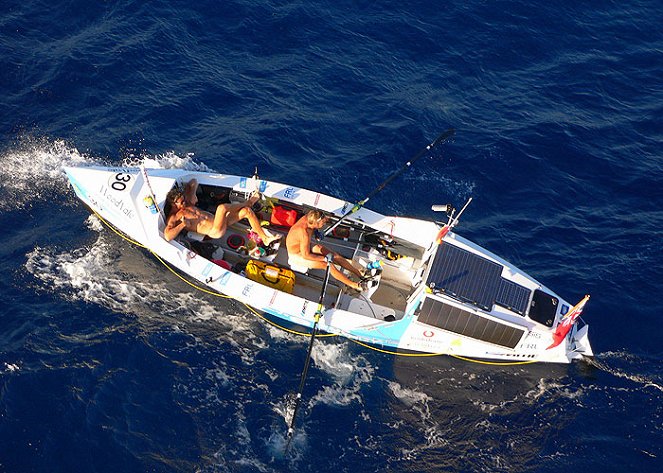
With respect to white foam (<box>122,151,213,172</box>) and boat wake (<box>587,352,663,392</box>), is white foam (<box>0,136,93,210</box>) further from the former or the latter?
boat wake (<box>587,352,663,392</box>)

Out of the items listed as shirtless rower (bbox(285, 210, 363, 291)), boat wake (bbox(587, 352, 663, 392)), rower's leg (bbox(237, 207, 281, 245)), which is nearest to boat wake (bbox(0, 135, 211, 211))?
rower's leg (bbox(237, 207, 281, 245))

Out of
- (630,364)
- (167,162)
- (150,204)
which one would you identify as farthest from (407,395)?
(167,162)

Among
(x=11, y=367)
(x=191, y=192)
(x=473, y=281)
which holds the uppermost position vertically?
(x=473, y=281)

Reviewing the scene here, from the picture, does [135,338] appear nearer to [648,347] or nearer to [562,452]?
[562,452]

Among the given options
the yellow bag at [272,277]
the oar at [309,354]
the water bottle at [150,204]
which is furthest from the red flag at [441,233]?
the water bottle at [150,204]

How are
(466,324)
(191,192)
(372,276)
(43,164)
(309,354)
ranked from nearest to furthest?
(309,354) → (466,324) → (372,276) → (191,192) → (43,164)

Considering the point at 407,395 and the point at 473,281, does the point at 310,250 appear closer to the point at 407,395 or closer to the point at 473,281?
the point at 473,281
